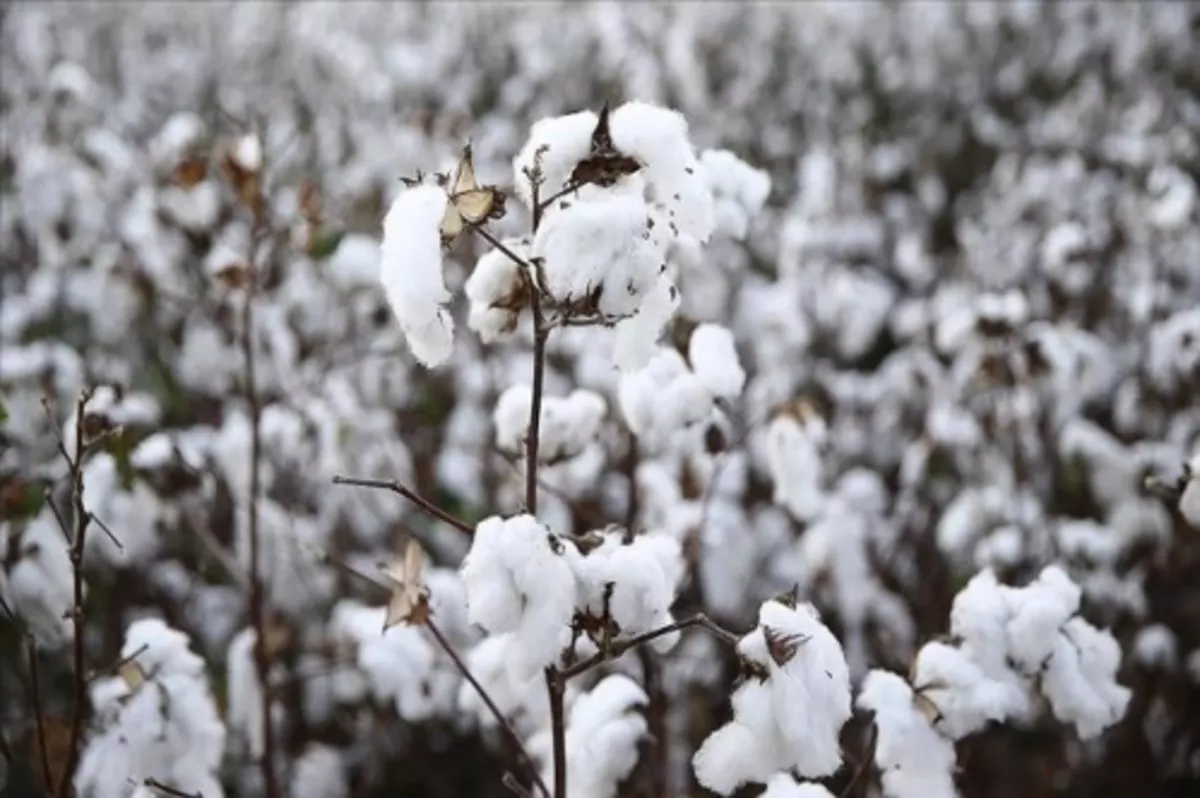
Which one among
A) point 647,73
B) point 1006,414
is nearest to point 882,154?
point 647,73

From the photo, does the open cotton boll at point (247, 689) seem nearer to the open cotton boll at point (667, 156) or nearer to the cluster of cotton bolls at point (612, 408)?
the cluster of cotton bolls at point (612, 408)

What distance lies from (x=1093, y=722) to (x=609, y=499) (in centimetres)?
174

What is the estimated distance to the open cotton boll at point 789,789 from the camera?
3.48 feet

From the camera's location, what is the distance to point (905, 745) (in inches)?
45.6

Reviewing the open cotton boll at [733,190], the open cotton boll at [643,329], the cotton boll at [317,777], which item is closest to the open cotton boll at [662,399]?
the open cotton boll at [733,190]

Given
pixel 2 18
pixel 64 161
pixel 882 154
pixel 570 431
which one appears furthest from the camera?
pixel 882 154

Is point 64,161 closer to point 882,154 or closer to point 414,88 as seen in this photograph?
point 414,88

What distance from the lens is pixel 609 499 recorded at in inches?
115

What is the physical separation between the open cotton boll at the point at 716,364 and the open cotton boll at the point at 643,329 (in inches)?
14.8

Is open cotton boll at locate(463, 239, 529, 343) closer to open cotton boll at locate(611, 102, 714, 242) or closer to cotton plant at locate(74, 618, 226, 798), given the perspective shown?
open cotton boll at locate(611, 102, 714, 242)

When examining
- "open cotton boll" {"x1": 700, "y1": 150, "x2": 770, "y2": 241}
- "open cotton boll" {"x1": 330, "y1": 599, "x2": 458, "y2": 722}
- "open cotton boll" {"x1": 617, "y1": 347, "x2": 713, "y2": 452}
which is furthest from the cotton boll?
"open cotton boll" {"x1": 700, "y1": 150, "x2": 770, "y2": 241}

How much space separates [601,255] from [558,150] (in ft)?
0.35

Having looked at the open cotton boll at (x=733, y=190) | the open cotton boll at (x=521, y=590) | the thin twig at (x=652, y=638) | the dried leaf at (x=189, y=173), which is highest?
the dried leaf at (x=189, y=173)

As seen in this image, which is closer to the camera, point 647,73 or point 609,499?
point 609,499
